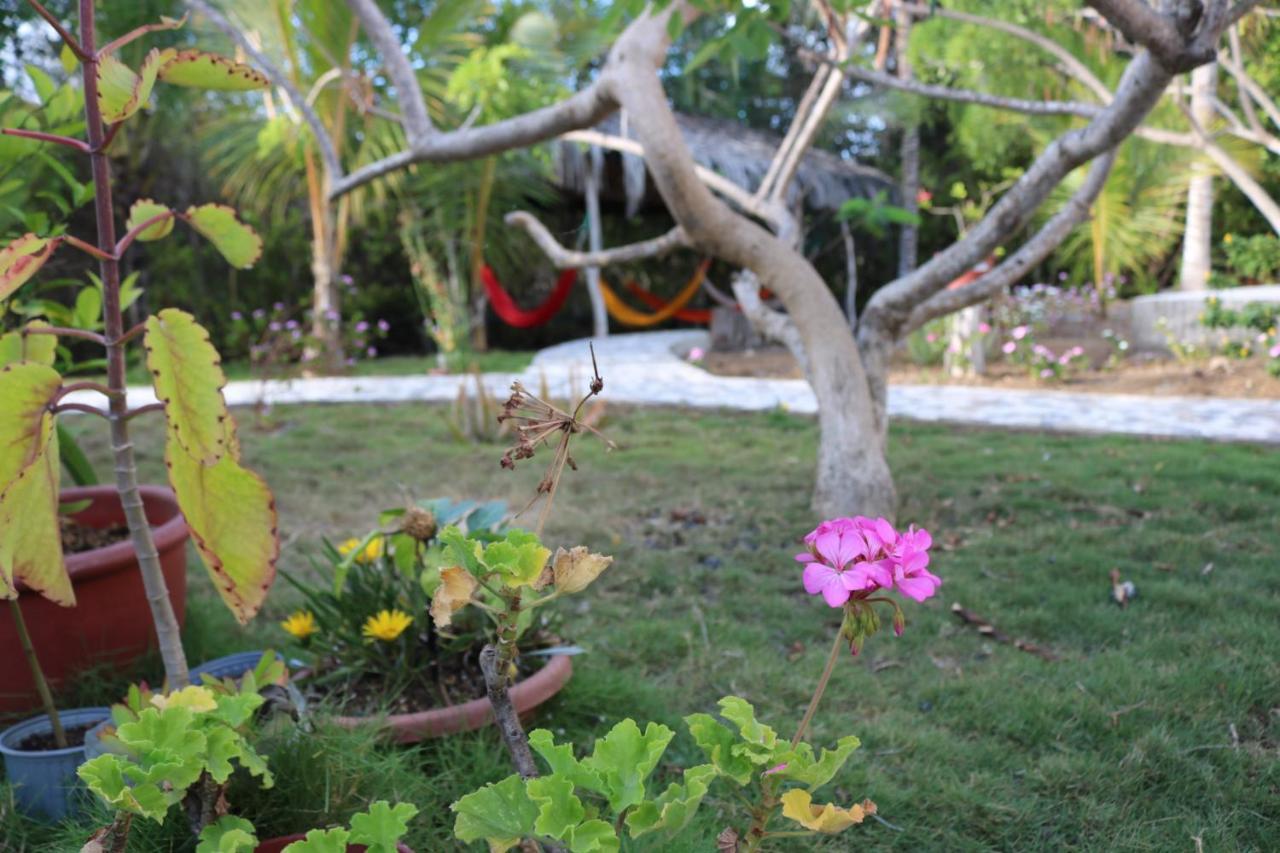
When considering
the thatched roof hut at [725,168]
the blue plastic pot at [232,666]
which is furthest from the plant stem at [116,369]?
the thatched roof hut at [725,168]

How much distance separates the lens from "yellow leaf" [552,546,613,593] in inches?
31.8

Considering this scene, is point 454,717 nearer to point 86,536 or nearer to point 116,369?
point 116,369

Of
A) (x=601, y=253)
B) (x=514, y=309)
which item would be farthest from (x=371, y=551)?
(x=514, y=309)

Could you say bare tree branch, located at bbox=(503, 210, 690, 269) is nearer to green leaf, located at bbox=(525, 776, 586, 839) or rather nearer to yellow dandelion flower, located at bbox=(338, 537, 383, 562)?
yellow dandelion flower, located at bbox=(338, 537, 383, 562)

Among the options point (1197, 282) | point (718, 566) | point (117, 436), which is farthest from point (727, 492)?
point (1197, 282)

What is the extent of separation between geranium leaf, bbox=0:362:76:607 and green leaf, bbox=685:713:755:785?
691 mm

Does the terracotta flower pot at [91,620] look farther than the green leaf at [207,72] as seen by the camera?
Yes

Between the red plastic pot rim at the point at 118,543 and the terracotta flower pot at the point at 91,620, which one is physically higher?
the red plastic pot rim at the point at 118,543

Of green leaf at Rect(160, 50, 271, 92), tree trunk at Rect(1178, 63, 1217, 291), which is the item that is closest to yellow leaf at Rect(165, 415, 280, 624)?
green leaf at Rect(160, 50, 271, 92)

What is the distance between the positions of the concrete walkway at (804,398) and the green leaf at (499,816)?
2870 mm

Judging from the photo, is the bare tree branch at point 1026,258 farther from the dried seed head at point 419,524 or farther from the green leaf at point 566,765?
the green leaf at point 566,765

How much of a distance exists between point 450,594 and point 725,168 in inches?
399

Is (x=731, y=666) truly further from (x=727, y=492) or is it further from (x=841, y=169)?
(x=841, y=169)

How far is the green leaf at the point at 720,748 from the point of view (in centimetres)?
80
